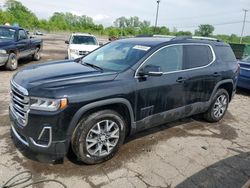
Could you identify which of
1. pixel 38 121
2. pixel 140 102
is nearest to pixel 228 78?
pixel 140 102

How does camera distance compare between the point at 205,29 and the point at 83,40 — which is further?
the point at 205,29

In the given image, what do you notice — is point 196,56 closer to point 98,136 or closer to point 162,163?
point 162,163

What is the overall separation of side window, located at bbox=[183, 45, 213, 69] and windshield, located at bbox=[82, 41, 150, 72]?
92cm

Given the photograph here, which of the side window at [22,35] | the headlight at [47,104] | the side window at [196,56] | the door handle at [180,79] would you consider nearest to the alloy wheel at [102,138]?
the headlight at [47,104]

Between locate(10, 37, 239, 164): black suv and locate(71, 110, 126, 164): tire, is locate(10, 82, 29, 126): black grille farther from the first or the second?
locate(71, 110, 126, 164): tire

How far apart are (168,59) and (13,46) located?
782 centimetres

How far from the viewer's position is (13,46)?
10.2 m

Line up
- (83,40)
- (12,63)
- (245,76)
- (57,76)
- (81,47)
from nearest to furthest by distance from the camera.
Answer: (57,76) → (245,76) → (12,63) → (81,47) → (83,40)

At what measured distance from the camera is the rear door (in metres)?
4.74

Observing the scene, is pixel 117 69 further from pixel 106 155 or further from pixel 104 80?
pixel 106 155

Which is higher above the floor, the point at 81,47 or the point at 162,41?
the point at 162,41

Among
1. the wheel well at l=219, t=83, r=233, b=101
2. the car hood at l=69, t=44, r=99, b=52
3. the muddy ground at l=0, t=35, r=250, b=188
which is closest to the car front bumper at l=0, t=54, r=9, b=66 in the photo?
the car hood at l=69, t=44, r=99, b=52

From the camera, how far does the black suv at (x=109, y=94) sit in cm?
322

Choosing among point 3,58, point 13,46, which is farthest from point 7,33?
point 3,58
